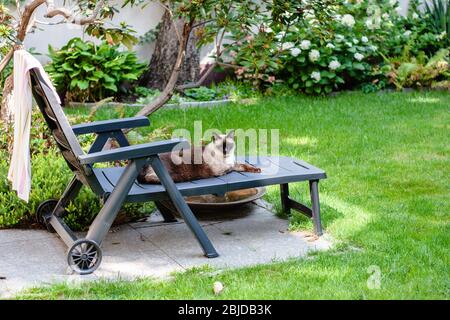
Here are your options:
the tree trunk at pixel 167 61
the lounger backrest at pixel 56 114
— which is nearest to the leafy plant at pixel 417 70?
the tree trunk at pixel 167 61

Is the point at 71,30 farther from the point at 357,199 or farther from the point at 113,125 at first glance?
the point at 357,199

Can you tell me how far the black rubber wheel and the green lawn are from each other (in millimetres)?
1055

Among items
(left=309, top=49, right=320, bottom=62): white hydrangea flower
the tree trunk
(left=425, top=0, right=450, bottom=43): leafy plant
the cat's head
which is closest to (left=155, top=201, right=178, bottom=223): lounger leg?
the cat's head

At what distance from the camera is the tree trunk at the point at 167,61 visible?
392 inches

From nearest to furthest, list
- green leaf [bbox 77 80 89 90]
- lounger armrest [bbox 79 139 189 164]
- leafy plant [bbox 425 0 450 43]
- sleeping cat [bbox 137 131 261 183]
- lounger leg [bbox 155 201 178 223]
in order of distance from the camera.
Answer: lounger armrest [bbox 79 139 189 164] < sleeping cat [bbox 137 131 261 183] < lounger leg [bbox 155 201 178 223] < green leaf [bbox 77 80 89 90] < leafy plant [bbox 425 0 450 43]

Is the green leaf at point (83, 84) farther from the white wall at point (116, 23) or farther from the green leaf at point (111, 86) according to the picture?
the white wall at point (116, 23)

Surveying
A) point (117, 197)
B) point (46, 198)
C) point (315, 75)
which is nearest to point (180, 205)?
point (117, 197)

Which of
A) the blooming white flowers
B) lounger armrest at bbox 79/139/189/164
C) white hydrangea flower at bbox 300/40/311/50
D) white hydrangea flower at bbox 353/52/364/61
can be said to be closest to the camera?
lounger armrest at bbox 79/139/189/164

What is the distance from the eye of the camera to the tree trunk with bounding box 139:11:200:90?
9.95 metres

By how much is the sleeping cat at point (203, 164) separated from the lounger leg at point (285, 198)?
1.29 feet

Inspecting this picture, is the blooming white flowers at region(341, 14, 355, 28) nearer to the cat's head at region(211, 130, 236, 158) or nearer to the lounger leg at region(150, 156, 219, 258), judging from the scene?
the cat's head at region(211, 130, 236, 158)
